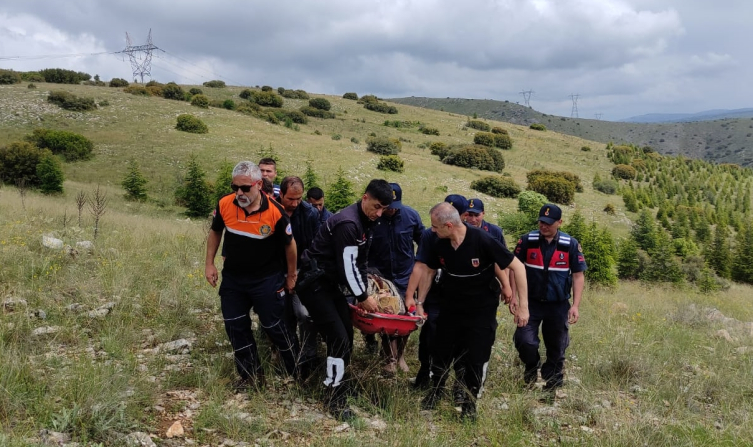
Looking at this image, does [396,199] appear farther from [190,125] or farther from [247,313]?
[190,125]

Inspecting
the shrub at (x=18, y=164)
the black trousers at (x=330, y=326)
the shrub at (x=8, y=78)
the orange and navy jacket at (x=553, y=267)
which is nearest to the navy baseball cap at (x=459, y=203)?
the orange and navy jacket at (x=553, y=267)

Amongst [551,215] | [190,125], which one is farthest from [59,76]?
[551,215]

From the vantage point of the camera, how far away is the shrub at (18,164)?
1678 cm

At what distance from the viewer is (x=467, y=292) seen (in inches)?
137

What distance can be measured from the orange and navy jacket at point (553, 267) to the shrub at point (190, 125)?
2573cm

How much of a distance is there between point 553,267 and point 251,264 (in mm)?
2666

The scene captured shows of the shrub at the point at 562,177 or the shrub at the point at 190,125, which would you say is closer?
the shrub at the point at 562,177

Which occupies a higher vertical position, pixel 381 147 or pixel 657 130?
pixel 657 130

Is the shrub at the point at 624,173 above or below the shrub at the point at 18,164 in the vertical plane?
below

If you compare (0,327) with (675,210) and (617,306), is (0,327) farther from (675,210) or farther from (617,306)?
(675,210)

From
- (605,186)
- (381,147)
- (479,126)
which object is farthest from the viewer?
(479,126)

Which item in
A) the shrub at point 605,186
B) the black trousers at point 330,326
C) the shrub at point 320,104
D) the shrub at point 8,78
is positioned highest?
the shrub at point 8,78

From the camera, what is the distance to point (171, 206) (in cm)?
1731

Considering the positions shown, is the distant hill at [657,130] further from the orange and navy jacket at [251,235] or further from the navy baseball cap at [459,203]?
the orange and navy jacket at [251,235]
